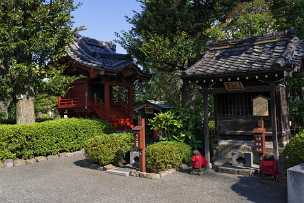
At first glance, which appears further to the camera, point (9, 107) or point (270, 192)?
point (9, 107)

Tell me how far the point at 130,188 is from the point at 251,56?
6.01m

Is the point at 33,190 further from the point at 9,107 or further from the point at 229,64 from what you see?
the point at 9,107

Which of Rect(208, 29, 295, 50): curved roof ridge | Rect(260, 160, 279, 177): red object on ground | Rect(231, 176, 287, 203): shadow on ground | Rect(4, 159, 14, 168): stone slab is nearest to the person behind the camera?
Rect(231, 176, 287, 203): shadow on ground

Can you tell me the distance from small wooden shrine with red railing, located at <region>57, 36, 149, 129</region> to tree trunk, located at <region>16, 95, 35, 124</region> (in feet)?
13.3

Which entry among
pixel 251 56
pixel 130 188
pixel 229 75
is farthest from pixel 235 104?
pixel 130 188

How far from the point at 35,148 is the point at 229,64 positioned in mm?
8923

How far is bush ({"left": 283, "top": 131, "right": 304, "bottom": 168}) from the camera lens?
8344mm

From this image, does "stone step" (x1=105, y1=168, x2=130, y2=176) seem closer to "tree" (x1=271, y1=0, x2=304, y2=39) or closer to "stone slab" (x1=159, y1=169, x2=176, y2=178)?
"stone slab" (x1=159, y1=169, x2=176, y2=178)

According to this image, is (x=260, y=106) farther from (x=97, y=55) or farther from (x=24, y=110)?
(x=97, y=55)

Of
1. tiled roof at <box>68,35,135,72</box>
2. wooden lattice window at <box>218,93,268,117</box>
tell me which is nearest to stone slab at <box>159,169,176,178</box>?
wooden lattice window at <box>218,93,268,117</box>

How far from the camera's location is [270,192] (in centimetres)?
844

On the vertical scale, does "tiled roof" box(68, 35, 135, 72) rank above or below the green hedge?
above

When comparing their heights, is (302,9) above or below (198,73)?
above

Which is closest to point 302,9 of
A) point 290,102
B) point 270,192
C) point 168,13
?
point 290,102
